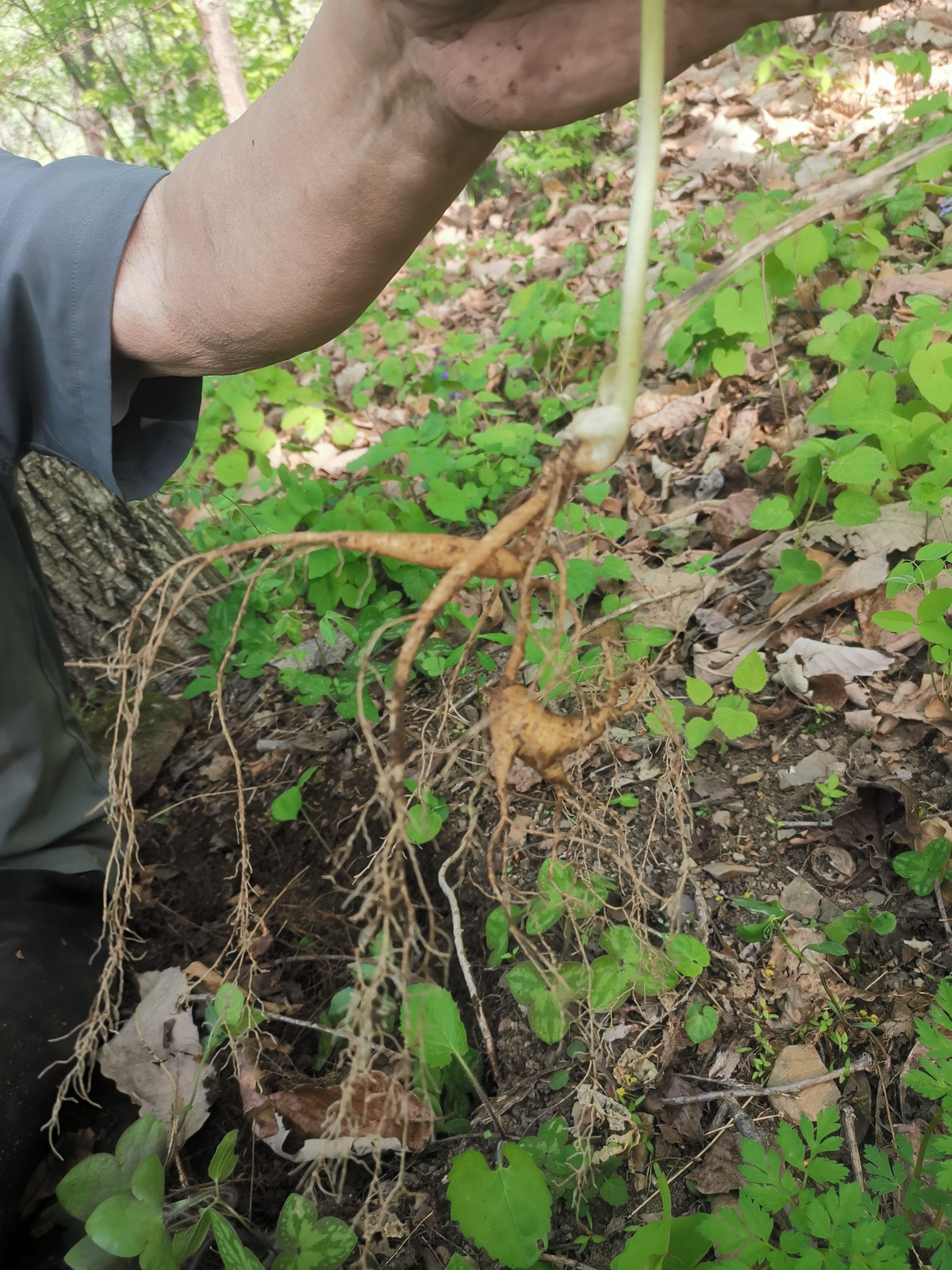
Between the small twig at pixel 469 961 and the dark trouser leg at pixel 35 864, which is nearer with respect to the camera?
the small twig at pixel 469 961

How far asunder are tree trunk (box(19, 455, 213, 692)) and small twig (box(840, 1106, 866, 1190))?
5.99ft

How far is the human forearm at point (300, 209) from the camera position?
92 centimetres

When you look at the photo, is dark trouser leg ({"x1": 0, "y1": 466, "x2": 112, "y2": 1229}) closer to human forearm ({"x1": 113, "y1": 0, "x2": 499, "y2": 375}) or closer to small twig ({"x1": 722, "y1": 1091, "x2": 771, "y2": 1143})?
human forearm ({"x1": 113, "y1": 0, "x2": 499, "y2": 375})

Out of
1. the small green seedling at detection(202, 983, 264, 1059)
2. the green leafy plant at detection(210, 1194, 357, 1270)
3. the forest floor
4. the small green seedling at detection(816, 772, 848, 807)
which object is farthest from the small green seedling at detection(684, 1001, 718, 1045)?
the small green seedling at detection(202, 983, 264, 1059)

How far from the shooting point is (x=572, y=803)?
3.69 ft

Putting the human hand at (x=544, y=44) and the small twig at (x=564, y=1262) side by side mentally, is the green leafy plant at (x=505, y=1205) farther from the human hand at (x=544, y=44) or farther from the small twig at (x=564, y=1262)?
the human hand at (x=544, y=44)

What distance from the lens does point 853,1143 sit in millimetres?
993

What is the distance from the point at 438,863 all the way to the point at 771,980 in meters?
0.62

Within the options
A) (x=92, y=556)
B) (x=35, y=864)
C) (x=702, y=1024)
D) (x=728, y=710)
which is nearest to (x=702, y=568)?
(x=728, y=710)

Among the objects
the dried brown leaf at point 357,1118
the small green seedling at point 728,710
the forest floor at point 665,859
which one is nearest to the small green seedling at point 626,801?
the forest floor at point 665,859

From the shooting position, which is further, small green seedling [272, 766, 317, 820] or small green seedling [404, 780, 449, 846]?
small green seedling [272, 766, 317, 820]

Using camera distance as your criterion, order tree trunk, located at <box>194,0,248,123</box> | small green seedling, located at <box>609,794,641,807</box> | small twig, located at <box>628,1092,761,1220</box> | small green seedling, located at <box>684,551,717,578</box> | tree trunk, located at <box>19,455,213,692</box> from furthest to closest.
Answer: tree trunk, located at <box>194,0,248,123</box> < tree trunk, located at <box>19,455,213,692</box> < small green seedling, located at <box>684,551,717,578</box> < small green seedling, located at <box>609,794,641,807</box> < small twig, located at <box>628,1092,761,1220</box>

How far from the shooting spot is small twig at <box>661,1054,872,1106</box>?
1.06m

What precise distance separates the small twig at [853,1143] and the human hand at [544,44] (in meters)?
1.29
